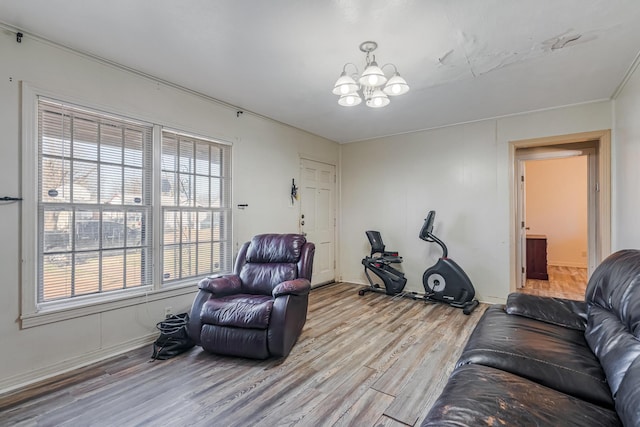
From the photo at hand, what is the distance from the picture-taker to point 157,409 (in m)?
1.89

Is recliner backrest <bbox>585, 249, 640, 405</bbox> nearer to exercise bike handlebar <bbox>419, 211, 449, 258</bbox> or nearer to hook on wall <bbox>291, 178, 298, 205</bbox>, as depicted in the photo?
exercise bike handlebar <bbox>419, 211, 449, 258</bbox>

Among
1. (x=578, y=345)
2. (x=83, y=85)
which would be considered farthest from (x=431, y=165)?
(x=83, y=85)

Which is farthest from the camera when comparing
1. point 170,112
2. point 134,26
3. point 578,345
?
point 170,112

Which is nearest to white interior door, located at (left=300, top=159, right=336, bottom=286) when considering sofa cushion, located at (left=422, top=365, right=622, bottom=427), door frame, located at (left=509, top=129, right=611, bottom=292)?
door frame, located at (left=509, top=129, right=611, bottom=292)

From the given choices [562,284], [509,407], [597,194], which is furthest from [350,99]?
[562,284]

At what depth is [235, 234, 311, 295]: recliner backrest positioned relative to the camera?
3.06 meters

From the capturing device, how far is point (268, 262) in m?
3.20

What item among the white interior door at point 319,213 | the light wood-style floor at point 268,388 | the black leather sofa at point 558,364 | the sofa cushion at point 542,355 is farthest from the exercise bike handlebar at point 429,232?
the sofa cushion at point 542,355

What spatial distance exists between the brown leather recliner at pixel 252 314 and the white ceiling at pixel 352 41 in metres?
1.93

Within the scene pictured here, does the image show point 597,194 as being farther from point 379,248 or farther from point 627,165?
point 379,248

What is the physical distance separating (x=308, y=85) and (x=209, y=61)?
97 centimetres

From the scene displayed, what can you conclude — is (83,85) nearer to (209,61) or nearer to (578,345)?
(209,61)

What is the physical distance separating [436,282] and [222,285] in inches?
113

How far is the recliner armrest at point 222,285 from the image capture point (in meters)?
2.73
